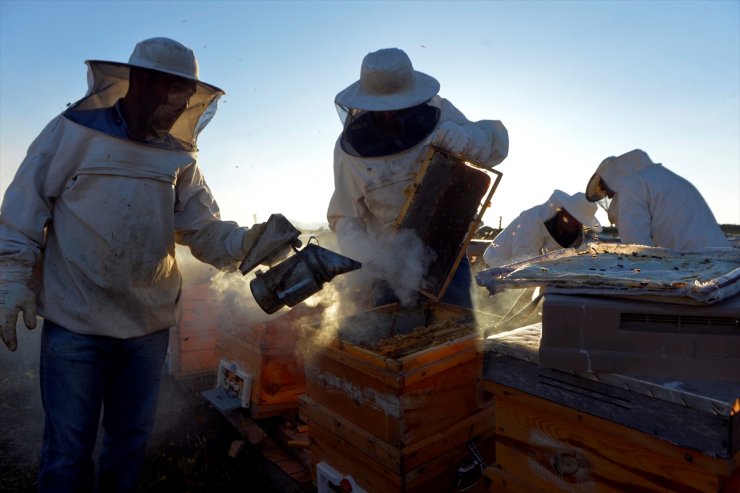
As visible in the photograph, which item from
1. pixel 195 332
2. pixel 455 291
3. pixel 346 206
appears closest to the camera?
pixel 455 291

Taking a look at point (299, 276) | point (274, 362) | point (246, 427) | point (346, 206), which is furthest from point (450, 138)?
point (246, 427)

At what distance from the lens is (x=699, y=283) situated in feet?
4.40

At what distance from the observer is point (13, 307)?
2.06m

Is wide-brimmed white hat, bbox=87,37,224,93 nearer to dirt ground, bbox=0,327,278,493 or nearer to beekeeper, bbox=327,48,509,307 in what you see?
beekeeper, bbox=327,48,509,307

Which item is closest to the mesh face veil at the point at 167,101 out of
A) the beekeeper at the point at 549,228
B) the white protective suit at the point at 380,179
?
the white protective suit at the point at 380,179

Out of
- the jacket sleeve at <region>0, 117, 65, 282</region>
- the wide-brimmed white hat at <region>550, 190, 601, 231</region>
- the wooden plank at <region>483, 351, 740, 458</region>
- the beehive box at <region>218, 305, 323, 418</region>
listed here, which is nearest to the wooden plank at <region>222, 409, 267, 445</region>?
the beehive box at <region>218, 305, 323, 418</region>

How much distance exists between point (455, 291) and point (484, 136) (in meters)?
1.00

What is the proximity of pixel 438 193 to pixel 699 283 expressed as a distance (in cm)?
160

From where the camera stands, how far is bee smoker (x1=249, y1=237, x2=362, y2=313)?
91.7 inches

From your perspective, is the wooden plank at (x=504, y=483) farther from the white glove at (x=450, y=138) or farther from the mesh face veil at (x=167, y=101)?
the mesh face veil at (x=167, y=101)

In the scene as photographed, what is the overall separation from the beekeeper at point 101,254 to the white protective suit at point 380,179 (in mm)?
1105

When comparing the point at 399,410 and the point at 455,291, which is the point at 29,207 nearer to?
the point at 399,410

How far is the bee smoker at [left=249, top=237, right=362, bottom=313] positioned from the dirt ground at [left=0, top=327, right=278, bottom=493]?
1.53 metres

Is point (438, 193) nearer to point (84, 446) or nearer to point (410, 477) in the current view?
point (410, 477)
